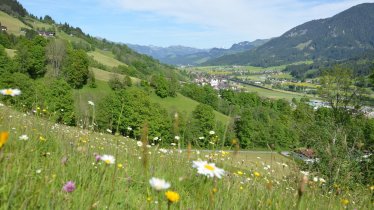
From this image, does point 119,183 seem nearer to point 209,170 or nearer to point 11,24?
point 209,170

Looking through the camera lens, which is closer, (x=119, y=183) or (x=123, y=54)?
(x=119, y=183)

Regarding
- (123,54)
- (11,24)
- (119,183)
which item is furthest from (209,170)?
(123,54)

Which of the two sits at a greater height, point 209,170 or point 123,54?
point 209,170

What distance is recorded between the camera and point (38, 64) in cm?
6944

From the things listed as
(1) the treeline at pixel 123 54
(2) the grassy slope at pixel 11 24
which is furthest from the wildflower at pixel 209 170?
(1) the treeline at pixel 123 54

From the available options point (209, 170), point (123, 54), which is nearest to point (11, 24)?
point (123, 54)

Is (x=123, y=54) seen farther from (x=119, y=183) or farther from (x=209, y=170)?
(x=209, y=170)

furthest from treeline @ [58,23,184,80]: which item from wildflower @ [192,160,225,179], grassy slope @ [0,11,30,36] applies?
wildflower @ [192,160,225,179]

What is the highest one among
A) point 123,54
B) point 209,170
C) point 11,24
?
point 11,24

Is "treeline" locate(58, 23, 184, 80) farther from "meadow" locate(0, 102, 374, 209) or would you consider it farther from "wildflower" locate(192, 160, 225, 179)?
"wildflower" locate(192, 160, 225, 179)

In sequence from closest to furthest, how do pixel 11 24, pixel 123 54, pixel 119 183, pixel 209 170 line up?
pixel 209 170, pixel 119 183, pixel 11 24, pixel 123 54

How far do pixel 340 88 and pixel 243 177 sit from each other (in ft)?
59.5

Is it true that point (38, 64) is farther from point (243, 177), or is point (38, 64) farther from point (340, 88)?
point (243, 177)

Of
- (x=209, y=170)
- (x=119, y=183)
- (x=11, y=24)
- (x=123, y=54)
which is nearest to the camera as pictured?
(x=209, y=170)
